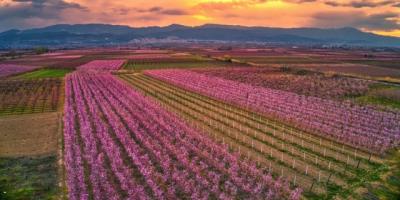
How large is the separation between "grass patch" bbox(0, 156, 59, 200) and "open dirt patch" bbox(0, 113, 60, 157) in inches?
58.4

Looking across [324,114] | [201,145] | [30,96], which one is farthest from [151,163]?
[30,96]

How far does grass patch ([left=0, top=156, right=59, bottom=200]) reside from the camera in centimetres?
1633

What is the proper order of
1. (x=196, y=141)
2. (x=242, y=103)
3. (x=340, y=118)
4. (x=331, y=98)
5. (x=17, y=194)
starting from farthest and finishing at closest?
(x=331, y=98) < (x=242, y=103) < (x=340, y=118) < (x=196, y=141) < (x=17, y=194)

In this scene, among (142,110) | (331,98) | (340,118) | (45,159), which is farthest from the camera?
(331,98)

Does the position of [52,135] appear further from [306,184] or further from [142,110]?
[306,184]

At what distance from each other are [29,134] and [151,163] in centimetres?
1181

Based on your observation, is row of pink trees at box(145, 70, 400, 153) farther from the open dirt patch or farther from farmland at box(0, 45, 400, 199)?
the open dirt patch

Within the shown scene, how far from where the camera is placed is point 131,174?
18.0 metres

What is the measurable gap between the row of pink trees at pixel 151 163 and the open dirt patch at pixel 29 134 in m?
1.07

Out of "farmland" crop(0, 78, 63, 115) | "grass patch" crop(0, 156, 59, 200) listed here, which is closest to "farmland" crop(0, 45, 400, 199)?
"grass patch" crop(0, 156, 59, 200)

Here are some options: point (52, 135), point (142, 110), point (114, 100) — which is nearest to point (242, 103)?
point (142, 110)

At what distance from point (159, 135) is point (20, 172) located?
8645mm

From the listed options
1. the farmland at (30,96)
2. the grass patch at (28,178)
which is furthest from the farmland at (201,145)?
the farmland at (30,96)

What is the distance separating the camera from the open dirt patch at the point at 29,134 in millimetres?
22734
